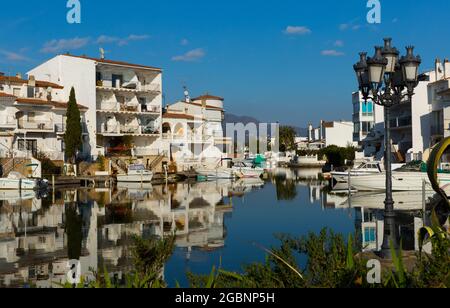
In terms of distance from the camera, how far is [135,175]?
1864 inches

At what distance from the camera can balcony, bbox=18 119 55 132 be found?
152 ft

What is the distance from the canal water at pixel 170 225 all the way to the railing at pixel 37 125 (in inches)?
461

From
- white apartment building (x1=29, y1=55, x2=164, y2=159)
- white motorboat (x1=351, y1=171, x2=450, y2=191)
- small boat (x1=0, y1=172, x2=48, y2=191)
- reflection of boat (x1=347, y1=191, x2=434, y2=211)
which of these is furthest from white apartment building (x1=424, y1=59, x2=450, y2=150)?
small boat (x1=0, y1=172, x2=48, y2=191)

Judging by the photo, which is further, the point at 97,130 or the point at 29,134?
the point at 97,130

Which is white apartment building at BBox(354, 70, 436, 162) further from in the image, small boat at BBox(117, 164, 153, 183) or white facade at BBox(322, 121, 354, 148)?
white facade at BBox(322, 121, 354, 148)

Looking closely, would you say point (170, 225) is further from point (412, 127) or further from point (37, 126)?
point (412, 127)

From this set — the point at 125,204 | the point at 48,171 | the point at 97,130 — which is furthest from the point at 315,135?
the point at 125,204

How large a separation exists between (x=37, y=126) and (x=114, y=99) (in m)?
10.6

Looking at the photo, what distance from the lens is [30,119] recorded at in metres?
47.7

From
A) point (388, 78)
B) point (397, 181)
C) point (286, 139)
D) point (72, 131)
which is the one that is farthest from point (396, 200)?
point (286, 139)

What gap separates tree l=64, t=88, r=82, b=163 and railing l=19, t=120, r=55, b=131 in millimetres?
2077

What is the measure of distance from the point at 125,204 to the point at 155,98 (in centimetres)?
3237

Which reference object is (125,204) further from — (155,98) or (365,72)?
(155,98)

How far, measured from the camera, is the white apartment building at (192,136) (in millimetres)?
59656
